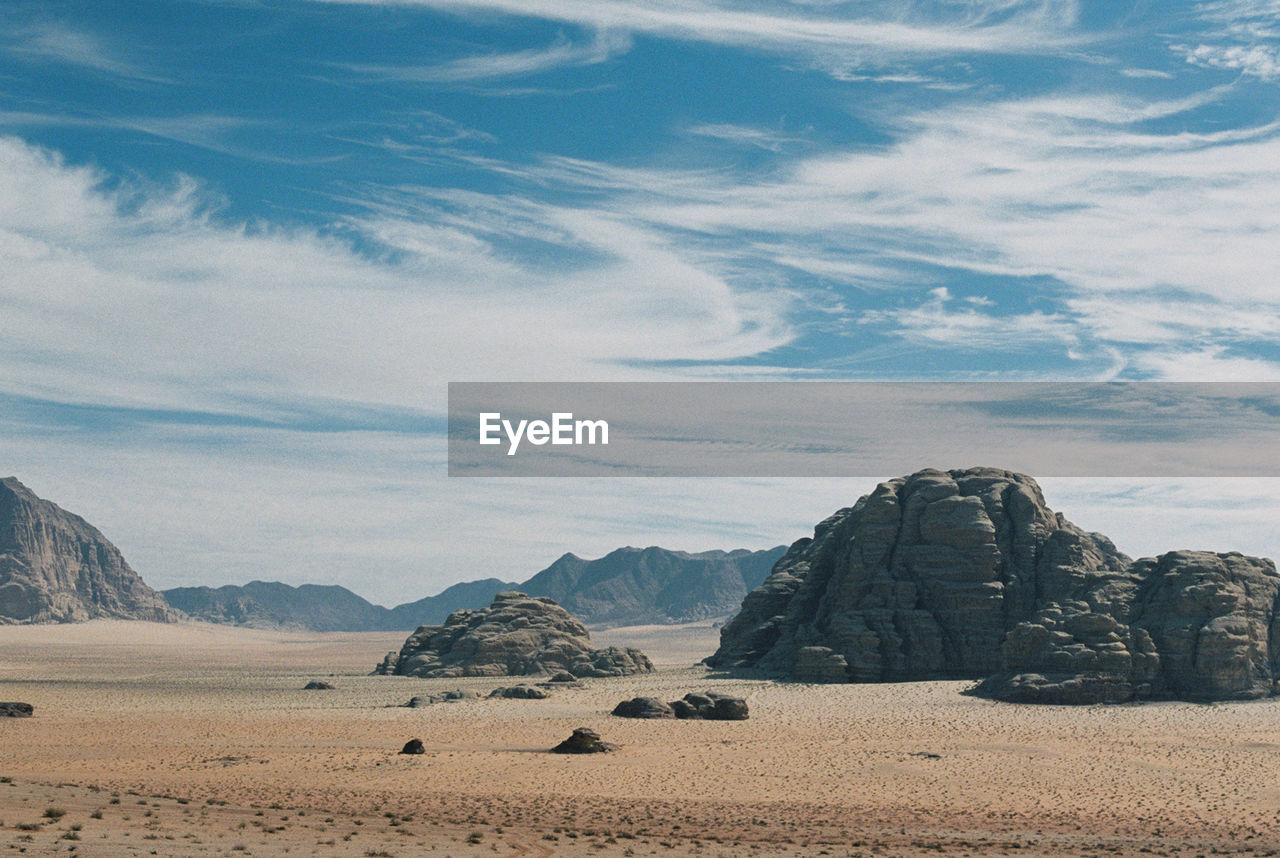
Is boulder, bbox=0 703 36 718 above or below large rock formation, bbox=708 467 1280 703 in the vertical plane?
below

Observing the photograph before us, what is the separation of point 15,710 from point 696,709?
3440 cm

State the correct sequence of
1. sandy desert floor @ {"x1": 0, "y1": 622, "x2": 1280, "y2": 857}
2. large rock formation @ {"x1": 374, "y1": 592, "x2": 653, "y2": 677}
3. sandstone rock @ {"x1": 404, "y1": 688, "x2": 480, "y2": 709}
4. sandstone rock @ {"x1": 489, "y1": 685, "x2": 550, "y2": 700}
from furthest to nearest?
1. large rock formation @ {"x1": 374, "y1": 592, "x2": 653, "y2": 677}
2. sandstone rock @ {"x1": 489, "y1": 685, "x2": 550, "y2": 700}
3. sandstone rock @ {"x1": 404, "y1": 688, "x2": 480, "y2": 709}
4. sandy desert floor @ {"x1": 0, "y1": 622, "x2": 1280, "y2": 857}

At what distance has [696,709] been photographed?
5834cm

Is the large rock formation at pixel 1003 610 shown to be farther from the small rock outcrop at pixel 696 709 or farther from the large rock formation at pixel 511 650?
the small rock outcrop at pixel 696 709

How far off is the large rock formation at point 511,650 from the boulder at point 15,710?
111ft

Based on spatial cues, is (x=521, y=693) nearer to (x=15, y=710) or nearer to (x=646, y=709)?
(x=646, y=709)

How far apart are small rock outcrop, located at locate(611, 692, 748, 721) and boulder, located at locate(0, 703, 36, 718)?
29973 millimetres

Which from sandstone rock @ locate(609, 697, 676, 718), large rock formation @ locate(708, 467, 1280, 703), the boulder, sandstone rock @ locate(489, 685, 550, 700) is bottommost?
sandstone rock @ locate(489, 685, 550, 700)

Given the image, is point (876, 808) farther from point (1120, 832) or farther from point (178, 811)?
point (178, 811)

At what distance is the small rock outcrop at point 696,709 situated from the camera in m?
58.1

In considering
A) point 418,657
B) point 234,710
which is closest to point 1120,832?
point 234,710

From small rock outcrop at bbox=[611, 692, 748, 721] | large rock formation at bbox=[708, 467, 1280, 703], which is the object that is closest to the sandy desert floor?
small rock outcrop at bbox=[611, 692, 748, 721]

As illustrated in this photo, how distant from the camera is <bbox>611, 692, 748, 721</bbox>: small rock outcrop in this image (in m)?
58.1

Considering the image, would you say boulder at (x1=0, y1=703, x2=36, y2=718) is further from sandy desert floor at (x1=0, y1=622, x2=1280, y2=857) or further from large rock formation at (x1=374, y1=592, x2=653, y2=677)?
large rock formation at (x1=374, y1=592, x2=653, y2=677)
